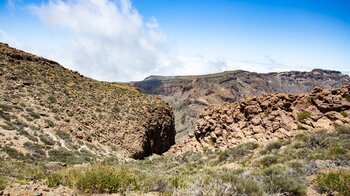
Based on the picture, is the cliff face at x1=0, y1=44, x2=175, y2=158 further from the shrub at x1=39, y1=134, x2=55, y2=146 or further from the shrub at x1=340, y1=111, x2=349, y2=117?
the shrub at x1=340, y1=111, x2=349, y2=117

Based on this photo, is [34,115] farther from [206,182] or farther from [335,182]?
[335,182]

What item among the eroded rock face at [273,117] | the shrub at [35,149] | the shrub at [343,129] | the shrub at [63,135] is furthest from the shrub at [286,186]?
the shrub at [63,135]

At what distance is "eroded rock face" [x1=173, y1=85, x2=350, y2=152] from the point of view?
67.4 ft

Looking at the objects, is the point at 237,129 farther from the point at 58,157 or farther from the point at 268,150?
the point at 58,157

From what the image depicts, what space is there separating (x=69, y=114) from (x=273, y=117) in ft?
69.8

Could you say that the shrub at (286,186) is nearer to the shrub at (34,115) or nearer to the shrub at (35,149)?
the shrub at (35,149)

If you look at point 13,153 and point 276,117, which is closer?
point 13,153

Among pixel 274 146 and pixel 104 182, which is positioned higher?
pixel 104 182

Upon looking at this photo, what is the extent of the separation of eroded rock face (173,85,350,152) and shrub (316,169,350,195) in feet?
34.7

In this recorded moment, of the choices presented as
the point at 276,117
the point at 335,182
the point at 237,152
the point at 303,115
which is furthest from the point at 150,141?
the point at 335,182

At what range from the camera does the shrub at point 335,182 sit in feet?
28.8

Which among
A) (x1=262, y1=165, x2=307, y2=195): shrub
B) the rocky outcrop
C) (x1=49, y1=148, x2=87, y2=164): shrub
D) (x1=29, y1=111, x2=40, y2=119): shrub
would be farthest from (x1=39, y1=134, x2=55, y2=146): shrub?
(x1=262, y1=165, x2=307, y2=195): shrub

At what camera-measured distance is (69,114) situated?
111 feet

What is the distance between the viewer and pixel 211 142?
27484 millimetres
